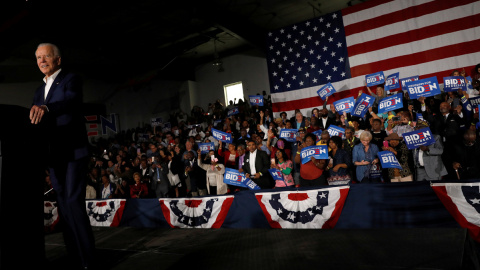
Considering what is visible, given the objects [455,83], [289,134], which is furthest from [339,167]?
[455,83]

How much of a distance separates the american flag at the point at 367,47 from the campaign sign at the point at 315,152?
4505mm

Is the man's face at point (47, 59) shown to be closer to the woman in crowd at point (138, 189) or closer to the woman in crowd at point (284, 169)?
the woman in crowd at point (284, 169)

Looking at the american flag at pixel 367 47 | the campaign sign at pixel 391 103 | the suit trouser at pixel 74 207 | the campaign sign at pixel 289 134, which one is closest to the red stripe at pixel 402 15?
the american flag at pixel 367 47

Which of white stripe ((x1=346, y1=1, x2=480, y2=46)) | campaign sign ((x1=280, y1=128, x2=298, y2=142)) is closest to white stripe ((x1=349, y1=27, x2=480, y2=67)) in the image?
white stripe ((x1=346, y1=1, x2=480, y2=46))

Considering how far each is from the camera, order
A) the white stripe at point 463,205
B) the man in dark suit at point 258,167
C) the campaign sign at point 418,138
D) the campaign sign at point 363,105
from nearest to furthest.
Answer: the white stripe at point 463,205 < the campaign sign at point 418,138 < the man in dark suit at point 258,167 < the campaign sign at point 363,105

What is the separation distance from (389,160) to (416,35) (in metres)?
5.34

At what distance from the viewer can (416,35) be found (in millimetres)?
8688

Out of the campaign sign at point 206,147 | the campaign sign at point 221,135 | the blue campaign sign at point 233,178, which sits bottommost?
the blue campaign sign at point 233,178

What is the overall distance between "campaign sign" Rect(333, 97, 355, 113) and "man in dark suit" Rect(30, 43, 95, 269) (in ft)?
20.9

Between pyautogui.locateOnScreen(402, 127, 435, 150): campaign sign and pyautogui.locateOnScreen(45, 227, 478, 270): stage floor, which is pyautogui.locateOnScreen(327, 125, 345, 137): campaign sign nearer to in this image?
pyautogui.locateOnScreen(402, 127, 435, 150): campaign sign

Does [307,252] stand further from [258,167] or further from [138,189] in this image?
[138,189]

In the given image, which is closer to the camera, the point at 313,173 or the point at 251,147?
the point at 313,173

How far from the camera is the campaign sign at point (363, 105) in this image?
6.88m

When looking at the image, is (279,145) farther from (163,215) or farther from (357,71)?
(357,71)
